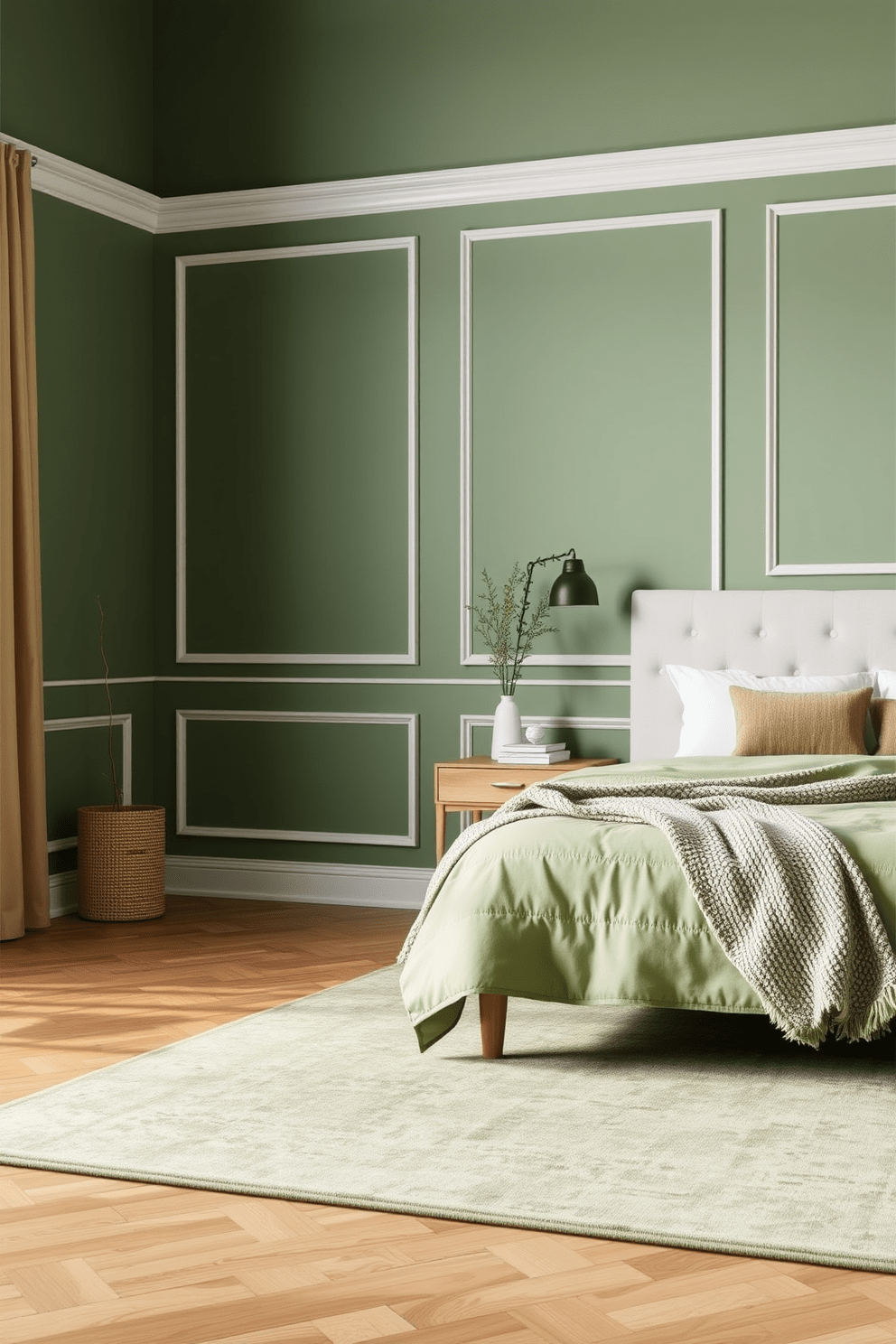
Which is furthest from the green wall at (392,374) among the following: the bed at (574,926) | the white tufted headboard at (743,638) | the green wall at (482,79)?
the bed at (574,926)

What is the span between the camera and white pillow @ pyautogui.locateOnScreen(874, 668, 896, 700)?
503 cm

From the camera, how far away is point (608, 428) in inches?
222

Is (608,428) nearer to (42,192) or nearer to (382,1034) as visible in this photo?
(42,192)

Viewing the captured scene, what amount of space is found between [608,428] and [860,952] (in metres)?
2.83

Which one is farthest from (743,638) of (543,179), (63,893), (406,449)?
(63,893)

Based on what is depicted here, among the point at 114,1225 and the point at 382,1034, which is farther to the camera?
the point at 382,1034

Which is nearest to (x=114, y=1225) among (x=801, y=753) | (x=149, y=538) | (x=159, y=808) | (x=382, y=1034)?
(x=382, y=1034)

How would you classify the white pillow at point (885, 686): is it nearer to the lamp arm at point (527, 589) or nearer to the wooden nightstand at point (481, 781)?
the wooden nightstand at point (481, 781)

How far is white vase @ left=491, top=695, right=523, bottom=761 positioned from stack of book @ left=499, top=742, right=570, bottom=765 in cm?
4

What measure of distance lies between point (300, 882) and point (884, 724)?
2397 mm

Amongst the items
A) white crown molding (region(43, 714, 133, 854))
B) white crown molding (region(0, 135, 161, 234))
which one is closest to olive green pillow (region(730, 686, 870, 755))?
white crown molding (region(43, 714, 133, 854))

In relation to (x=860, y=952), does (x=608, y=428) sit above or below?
above

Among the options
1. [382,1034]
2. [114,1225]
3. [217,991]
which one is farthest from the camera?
[217,991]

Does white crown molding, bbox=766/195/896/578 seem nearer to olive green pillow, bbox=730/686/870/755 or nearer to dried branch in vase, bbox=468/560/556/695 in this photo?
olive green pillow, bbox=730/686/870/755
